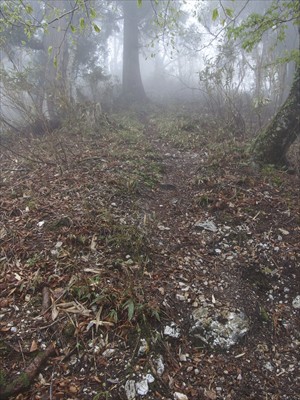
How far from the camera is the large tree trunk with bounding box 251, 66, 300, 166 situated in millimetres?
5031

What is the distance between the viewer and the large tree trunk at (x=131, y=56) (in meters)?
14.4

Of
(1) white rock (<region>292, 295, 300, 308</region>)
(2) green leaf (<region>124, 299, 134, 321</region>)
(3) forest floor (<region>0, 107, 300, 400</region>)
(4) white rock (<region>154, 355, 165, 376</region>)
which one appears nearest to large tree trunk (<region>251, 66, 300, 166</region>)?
(3) forest floor (<region>0, 107, 300, 400</region>)

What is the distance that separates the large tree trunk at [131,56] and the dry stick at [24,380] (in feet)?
43.9

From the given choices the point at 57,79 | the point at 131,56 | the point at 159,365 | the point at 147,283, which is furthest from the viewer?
the point at 131,56

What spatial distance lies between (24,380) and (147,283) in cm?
126

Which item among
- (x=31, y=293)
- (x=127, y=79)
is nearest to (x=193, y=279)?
(x=31, y=293)

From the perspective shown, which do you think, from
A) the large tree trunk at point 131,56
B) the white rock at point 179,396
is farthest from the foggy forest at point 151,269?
the large tree trunk at point 131,56

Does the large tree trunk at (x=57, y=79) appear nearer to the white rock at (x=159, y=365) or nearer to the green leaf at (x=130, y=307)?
the green leaf at (x=130, y=307)

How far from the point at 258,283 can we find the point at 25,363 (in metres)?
2.22

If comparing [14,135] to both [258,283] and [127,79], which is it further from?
[127,79]

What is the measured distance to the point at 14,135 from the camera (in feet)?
23.3

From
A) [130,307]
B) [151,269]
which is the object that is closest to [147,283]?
[151,269]

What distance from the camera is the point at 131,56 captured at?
1514 cm

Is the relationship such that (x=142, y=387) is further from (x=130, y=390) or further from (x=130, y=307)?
(x=130, y=307)
